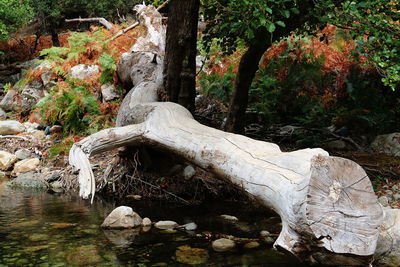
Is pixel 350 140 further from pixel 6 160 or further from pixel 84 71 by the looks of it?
pixel 84 71

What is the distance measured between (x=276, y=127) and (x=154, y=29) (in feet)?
13.2

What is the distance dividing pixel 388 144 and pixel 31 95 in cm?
1005

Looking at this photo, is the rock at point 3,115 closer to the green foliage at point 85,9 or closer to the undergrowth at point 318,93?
the green foliage at point 85,9

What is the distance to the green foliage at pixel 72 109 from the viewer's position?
866 cm

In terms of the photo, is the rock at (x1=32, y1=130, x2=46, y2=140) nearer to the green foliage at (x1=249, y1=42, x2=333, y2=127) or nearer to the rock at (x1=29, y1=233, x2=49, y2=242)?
the green foliage at (x1=249, y1=42, x2=333, y2=127)

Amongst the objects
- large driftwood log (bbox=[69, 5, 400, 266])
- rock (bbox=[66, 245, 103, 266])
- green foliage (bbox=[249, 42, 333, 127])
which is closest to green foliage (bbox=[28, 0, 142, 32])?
green foliage (bbox=[249, 42, 333, 127])

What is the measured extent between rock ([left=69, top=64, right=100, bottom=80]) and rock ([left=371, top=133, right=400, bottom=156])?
7.90 meters

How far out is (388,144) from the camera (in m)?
6.34

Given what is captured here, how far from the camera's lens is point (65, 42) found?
49.8 ft

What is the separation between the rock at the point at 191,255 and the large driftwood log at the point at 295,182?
736 mm

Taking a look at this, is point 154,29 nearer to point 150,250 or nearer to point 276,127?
point 276,127

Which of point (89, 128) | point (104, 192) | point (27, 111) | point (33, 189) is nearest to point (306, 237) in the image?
point (104, 192)

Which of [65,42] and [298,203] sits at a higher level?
[65,42]

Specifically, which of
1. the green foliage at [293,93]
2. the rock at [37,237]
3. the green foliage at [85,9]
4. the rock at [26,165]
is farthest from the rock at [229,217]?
the green foliage at [85,9]
